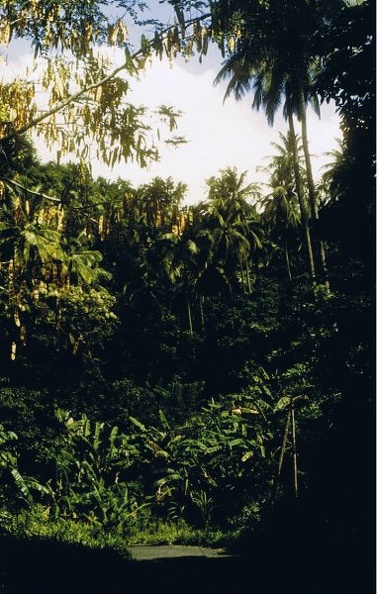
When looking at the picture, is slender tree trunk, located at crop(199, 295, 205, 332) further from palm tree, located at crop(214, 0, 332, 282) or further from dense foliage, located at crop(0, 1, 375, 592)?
palm tree, located at crop(214, 0, 332, 282)

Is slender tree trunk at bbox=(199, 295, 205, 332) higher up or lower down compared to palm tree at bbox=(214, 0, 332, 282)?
lower down

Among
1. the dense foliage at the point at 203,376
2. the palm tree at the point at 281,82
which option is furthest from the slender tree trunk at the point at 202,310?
the palm tree at the point at 281,82

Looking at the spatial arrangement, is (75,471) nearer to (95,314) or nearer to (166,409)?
(166,409)

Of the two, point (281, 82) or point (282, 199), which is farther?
point (282, 199)

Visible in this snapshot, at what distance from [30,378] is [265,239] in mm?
22990

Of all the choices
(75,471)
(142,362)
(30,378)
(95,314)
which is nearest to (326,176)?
(142,362)

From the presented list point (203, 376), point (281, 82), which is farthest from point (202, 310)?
point (281, 82)

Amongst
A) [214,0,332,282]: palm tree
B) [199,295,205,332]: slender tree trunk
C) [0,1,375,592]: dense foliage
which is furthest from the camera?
[199,295,205,332]: slender tree trunk

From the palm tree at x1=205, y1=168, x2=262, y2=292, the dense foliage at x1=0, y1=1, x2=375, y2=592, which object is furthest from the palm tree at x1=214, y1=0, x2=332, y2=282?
the palm tree at x1=205, y1=168, x2=262, y2=292

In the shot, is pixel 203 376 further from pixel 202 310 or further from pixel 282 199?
pixel 282 199

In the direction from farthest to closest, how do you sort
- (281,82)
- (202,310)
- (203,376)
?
(202,310), (203,376), (281,82)

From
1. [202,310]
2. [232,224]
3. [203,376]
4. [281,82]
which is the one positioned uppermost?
[281,82]

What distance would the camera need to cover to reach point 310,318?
6.24 metres

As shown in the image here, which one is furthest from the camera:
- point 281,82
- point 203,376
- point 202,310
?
point 202,310
